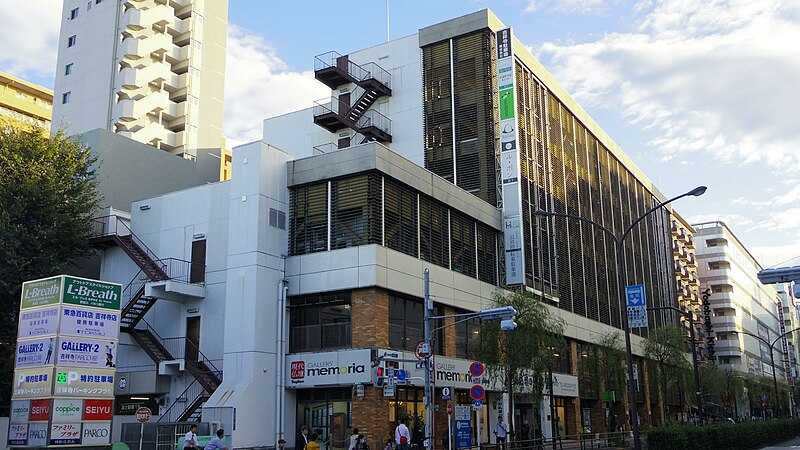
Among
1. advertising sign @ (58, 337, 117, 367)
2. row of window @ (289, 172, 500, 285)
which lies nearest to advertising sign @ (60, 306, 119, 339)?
advertising sign @ (58, 337, 117, 367)

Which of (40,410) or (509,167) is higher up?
(509,167)

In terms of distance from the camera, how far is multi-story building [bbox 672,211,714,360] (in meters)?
94.5

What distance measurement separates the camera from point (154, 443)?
103ft

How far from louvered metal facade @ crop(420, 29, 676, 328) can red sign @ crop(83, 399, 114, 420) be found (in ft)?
57.5

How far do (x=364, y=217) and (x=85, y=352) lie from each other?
13687 mm

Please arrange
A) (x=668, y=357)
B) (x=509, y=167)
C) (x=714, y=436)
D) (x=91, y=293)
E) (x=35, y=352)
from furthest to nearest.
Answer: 1. (x=668, y=357)
2. (x=509, y=167)
3. (x=714, y=436)
4. (x=91, y=293)
5. (x=35, y=352)

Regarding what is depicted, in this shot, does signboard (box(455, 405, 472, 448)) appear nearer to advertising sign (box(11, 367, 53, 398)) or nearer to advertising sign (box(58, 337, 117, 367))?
advertising sign (box(58, 337, 117, 367))

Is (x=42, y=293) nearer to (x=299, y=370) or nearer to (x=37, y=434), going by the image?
(x=37, y=434)

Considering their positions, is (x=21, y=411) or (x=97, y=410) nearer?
Answer: (x=21, y=411)

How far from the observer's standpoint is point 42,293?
89.1 feet

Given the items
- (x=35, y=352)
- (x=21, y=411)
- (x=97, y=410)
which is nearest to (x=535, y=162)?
(x=97, y=410)

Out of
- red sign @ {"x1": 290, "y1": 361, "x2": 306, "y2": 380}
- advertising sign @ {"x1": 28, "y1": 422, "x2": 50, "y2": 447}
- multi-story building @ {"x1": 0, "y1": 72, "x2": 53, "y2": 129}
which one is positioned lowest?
advertising sign @ {"x1": 28, "y1": 422, "x2": 50, "y2": 447}

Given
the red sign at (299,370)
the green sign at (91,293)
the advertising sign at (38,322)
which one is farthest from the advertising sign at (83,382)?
the red sign at (299,370)

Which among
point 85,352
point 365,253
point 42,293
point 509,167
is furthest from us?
point 509,167
